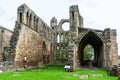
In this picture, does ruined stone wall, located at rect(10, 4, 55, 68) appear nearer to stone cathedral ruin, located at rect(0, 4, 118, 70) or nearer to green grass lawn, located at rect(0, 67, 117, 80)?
stone cathedral ruin, located at rect(0, 4, 118, 70)

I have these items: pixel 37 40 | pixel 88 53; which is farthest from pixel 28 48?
pixel 88 53

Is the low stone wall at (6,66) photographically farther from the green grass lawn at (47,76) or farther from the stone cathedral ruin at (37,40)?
the green grass lawn at (47,76)

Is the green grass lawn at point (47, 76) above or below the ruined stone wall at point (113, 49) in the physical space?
below

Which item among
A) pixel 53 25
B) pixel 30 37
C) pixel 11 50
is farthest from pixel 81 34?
pixel 53 25

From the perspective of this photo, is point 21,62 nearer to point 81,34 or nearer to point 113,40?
point 81,34

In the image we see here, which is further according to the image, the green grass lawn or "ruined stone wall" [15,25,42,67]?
"ruined stone wall" [15,25,42,67]

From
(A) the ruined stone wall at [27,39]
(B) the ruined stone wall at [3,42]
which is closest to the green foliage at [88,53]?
(A) the ruined stone wall at [27,39]

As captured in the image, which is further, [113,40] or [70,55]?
[113,40]

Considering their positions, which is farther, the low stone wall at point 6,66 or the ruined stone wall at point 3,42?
the ruined stone wall at point 3,42

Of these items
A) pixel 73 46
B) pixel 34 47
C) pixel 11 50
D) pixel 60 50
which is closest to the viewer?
pixel 11 50

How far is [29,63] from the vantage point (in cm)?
2561

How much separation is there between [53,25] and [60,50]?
6.98 metres

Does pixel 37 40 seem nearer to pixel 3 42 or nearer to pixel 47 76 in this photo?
pixel 3 42

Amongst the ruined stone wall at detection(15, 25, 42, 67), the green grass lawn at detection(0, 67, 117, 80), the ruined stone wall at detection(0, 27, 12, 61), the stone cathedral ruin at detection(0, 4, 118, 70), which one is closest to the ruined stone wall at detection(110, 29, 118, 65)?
the stone cathedral ruin at detection(0, 4, 118, 70)
